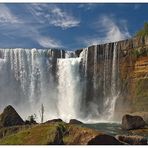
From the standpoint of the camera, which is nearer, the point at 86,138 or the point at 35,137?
the point at 86,138

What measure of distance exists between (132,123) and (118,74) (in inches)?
204

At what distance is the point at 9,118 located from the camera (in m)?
11.2

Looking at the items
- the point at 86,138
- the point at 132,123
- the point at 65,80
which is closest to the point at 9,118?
the point at 132,123

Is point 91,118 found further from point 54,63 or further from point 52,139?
point 52,139

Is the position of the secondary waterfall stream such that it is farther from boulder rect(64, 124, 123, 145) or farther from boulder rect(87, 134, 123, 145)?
boulder rect(87, 134, 123, 145)

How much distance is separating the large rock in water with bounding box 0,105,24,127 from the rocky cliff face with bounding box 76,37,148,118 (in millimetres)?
4756

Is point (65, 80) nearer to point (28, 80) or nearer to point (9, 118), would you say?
point (28, 80)

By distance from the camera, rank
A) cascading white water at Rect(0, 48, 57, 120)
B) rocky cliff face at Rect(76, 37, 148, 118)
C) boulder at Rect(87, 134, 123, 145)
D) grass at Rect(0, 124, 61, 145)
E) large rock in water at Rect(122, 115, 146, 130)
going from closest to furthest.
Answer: boulder at Rect(87, 134, 123, 145), grass at Rect(0, 124, 61, 145), large rock in water at Rect(122, 115, 146, 130), cascading white water at Rect(0, 48, 57, 120), rocky cliff face at Rect(76, 37, 148, 118)

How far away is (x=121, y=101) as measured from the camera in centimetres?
1596

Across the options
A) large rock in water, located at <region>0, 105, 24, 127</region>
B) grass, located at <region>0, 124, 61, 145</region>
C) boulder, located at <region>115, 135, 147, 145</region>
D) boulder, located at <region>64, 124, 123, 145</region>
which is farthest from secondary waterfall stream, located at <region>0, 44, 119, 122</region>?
boulder, located at <region>64, 124, 123, 145</region>

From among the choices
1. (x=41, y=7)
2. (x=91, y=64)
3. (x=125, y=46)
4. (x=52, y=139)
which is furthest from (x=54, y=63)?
(x=52, y=139)

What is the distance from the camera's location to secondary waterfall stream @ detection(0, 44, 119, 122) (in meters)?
15.3

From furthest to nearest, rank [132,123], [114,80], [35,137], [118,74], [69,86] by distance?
[118,74]
[114,80]
[69,86]
[132,123]
[35,137]

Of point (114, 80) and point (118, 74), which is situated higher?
point (118, 74)
